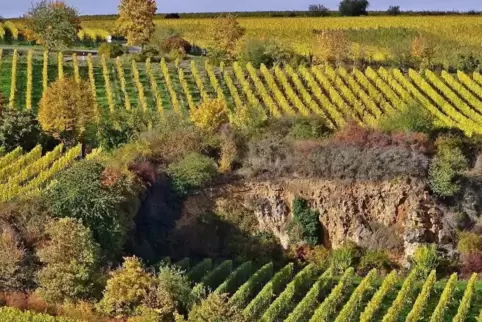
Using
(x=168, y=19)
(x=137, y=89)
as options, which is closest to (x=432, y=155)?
(x=137, y=89)

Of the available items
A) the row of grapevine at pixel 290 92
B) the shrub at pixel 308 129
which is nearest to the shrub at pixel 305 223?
the shrub at pixel 308 129

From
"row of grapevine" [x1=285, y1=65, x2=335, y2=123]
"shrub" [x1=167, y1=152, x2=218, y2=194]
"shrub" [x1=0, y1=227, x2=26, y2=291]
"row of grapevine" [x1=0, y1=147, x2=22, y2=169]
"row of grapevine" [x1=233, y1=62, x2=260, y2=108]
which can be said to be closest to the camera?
"shrub" [x1=0, y1=227, x2=26, y2=291]

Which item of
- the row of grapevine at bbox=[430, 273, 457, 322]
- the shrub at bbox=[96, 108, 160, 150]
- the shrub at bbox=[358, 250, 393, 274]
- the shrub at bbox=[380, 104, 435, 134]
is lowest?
the shrub at bbox=[358, 250, 393, 274]

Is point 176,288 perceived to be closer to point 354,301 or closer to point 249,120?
point 354,301

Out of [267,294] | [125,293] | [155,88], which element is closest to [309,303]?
[267,294]

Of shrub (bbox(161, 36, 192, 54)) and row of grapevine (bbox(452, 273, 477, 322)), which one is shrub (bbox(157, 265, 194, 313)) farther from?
shrub (bbox(161, 36, 192, 54))

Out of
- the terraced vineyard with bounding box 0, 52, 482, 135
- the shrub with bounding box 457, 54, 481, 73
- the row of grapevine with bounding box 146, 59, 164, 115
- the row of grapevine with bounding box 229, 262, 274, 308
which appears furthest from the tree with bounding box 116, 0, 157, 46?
the row of grapevine with bounding box 229, 262, 274, 308

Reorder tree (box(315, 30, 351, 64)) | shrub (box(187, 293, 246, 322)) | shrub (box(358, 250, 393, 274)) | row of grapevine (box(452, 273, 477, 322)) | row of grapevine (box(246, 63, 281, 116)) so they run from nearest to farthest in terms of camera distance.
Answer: shrub (box(187, 293, 246, 322)), row of grapevine (box(452, 273, 477, 322)), shrub (box(358, 250, 393, 274)), row of grapevine (box(246, 63, 281, 116)), tree (box(315, 30, 351, 64))

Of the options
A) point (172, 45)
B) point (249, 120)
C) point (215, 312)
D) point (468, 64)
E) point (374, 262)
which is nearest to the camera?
point (215, 312)
